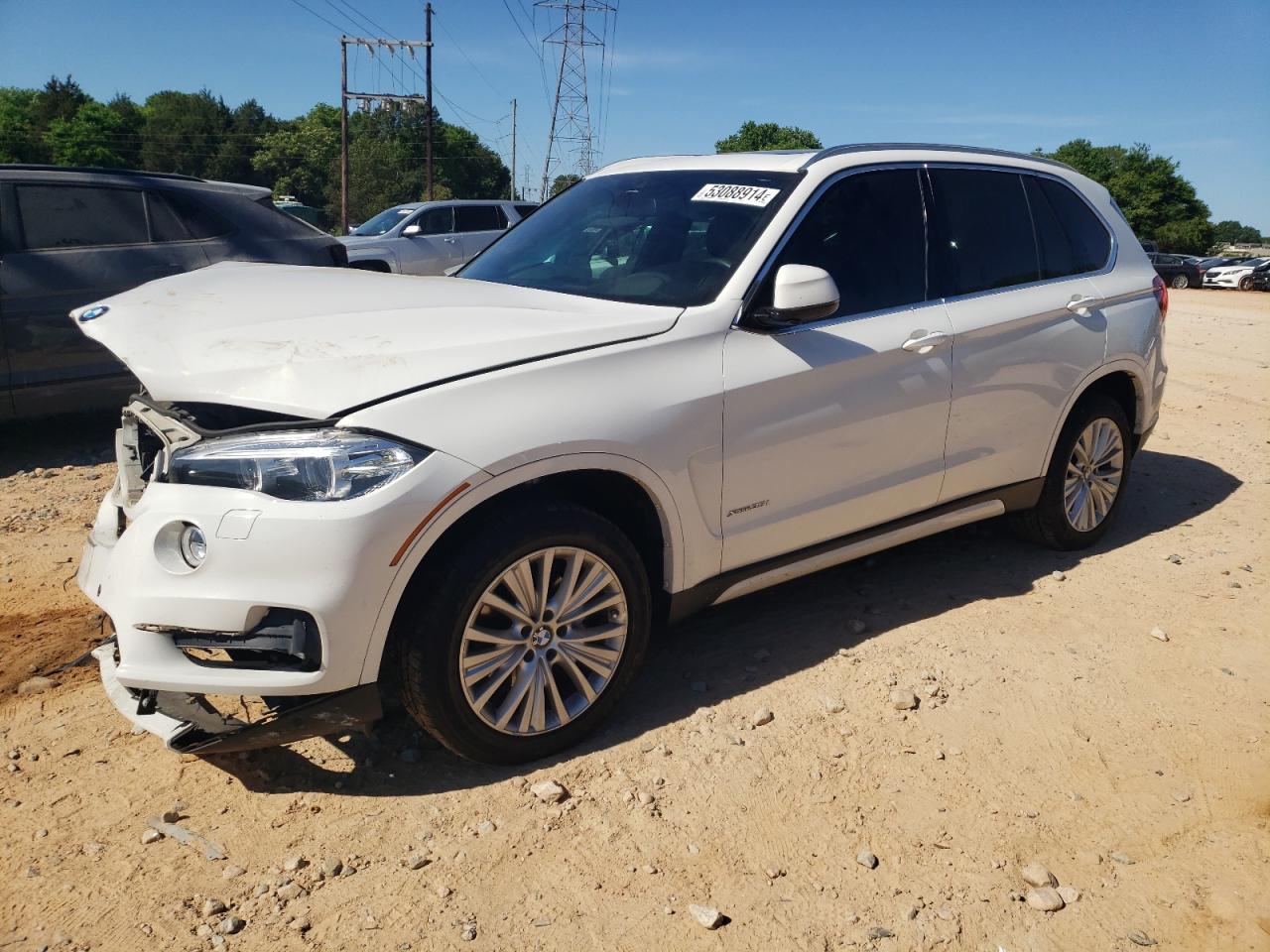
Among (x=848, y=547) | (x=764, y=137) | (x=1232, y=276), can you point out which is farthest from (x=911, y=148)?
(x=764, y=137)

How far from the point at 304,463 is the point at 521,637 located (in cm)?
81

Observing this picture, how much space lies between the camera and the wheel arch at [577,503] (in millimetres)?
2732

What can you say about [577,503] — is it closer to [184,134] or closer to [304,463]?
[304,463]

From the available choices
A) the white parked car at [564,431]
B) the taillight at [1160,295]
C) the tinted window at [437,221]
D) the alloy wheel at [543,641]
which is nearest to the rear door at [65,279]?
the white parked car at [564,431]

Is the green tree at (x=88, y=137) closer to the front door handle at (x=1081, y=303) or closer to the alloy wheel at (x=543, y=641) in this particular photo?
the front door handle at (x=1081, y=303)

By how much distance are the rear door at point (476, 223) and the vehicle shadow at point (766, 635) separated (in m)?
11.1

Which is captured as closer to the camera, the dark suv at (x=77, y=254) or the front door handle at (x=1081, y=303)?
the front door handle at (x=1081, y=303)

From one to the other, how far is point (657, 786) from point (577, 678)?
41cm

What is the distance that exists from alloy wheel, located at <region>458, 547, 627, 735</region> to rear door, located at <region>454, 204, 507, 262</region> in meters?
12.6

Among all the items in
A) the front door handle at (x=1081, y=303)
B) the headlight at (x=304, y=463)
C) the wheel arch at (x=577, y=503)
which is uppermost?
the front door handle at (x=1081, y=303)

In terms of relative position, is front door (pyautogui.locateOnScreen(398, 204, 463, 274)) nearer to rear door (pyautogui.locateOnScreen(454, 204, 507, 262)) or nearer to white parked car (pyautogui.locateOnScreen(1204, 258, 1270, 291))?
rear door (pyautogui.locateOnScreen(454, 204, 507, 262))

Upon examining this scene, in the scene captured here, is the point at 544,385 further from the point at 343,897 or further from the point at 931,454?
the point at 931,454

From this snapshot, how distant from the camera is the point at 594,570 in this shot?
3.11 metres

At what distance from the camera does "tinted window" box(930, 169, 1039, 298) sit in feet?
13.9
